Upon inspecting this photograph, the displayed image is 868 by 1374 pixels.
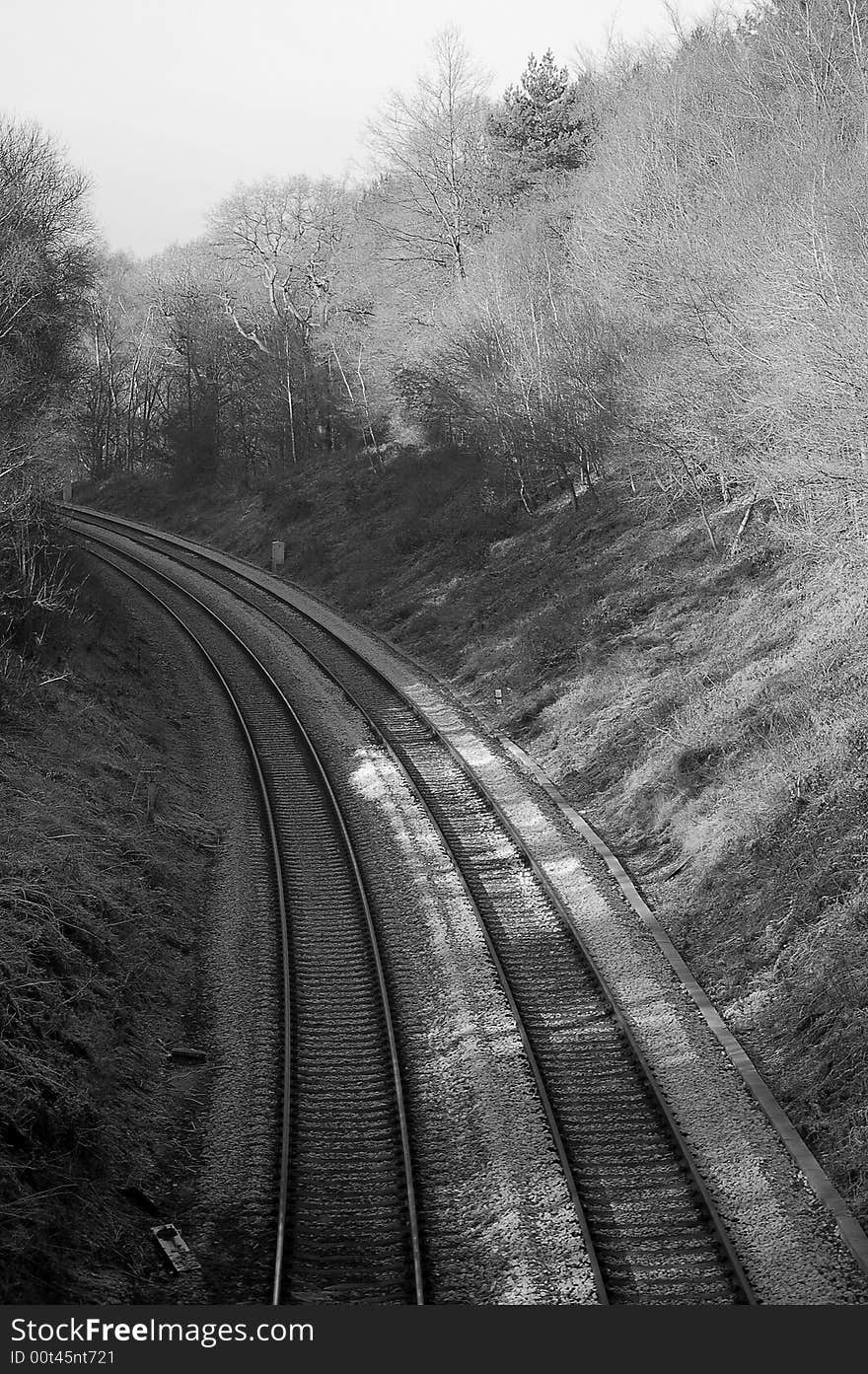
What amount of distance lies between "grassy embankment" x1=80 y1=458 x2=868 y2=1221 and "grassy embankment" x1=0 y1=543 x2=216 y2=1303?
6.16 metres

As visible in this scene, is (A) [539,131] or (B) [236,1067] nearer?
(B) [236,1067]

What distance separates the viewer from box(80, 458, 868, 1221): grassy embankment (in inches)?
487

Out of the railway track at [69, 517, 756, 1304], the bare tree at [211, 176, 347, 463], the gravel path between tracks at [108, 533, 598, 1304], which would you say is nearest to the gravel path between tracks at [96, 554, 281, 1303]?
the gravel path between tracks at [108, 533, 598, 1304]

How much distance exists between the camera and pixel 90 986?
12.6 metres

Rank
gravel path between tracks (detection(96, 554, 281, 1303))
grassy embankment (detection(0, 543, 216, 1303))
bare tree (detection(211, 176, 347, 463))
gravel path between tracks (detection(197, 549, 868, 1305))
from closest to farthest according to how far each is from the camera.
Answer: gravel path between tracks (detection(197, 549, 868, 1305)) < grassy embankment (detection(0, 543, 216, 1303)) < gravel path between tracks (detection(96, 554, 281, 1303)) < bare tree (detection(211, 176, 347, 463))

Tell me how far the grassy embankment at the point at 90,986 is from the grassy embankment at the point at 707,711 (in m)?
6.16

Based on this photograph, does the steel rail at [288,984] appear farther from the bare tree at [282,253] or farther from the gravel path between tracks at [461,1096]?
the bare tree at [282,253]

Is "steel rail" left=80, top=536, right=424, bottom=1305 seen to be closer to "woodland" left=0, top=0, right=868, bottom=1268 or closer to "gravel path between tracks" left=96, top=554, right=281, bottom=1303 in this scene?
"gravel path between tracks" left=96, top=554, right=281, bottom=1303

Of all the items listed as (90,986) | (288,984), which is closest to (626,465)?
(288,984)

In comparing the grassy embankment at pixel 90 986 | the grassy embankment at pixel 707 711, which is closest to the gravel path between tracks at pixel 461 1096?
the grassy embankment at pixel 90 986

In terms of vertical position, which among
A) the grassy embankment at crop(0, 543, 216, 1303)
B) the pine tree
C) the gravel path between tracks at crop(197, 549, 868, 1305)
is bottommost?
the gravel path between tracks at crop(197, 549, 868, 1305)

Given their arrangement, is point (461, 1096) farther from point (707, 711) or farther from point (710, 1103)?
point (707, 711)

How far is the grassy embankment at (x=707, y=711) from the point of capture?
12359 mm

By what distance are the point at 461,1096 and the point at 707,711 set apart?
10.2 meters
